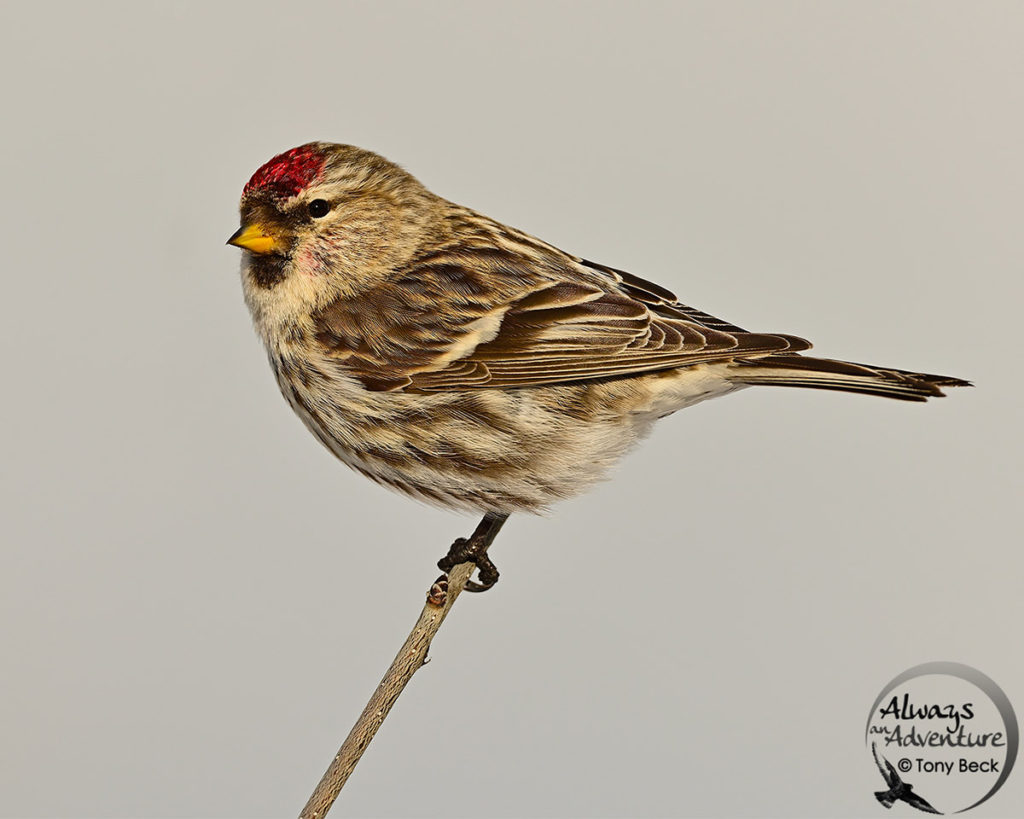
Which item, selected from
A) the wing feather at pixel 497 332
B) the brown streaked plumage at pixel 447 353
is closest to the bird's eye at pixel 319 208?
the brown streaked plumage at pixel 447 353

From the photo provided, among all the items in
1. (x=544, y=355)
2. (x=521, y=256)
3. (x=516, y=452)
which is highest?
(x=521, y=256)

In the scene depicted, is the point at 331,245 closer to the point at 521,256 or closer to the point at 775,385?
the point at 521,256

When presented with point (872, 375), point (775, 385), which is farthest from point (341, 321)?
point (872, 375)

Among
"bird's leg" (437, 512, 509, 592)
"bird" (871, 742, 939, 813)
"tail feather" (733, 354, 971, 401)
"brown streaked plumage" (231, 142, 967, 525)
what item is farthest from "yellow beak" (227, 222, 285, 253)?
"bird" (871, 742, 939, 813)

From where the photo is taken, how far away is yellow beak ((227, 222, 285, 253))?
125 inches

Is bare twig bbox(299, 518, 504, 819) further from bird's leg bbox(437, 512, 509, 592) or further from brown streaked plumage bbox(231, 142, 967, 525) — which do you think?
brown streaked plumage bbox(231, 142, 967, 525)

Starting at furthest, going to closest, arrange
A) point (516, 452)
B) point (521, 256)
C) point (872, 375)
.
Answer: point (521, 256) < point (516, 452) < point (872, 375)

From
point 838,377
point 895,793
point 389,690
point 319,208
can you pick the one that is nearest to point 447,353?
point 319,208

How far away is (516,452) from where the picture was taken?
3242 millimetres

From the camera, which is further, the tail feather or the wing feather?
the wing feather

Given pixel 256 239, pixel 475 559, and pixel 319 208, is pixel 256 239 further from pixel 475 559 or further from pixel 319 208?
pixel 475 559

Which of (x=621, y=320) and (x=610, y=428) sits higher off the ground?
(x=621, y=320)

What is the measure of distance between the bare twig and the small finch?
0.70ft

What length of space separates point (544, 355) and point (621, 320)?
20cm
